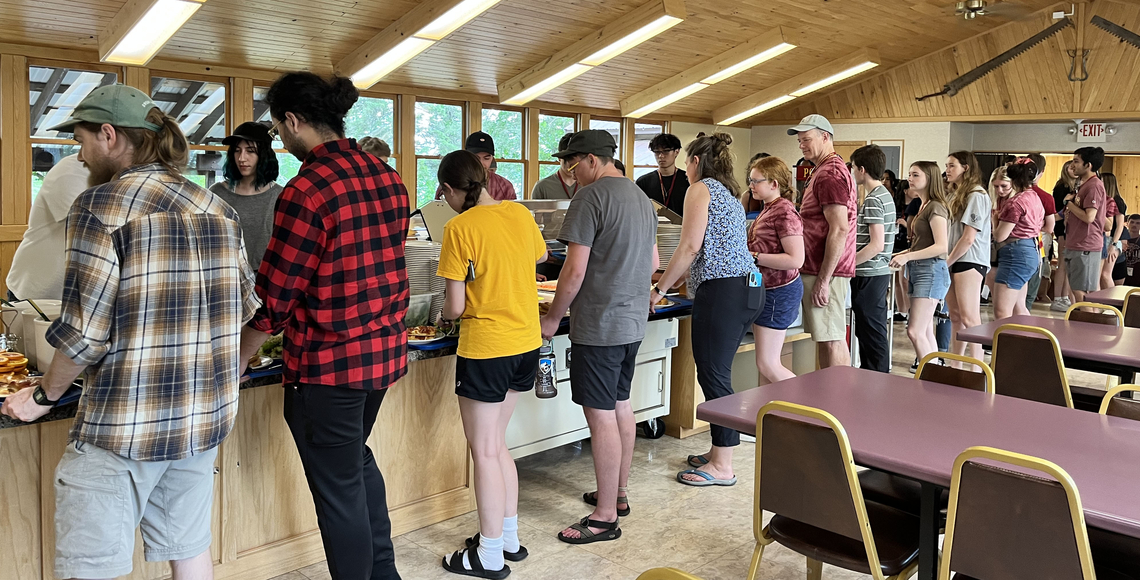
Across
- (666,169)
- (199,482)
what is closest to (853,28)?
(666,169)

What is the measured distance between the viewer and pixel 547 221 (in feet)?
15.2

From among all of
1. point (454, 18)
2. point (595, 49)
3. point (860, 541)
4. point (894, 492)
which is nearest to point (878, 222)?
point (894, 492)

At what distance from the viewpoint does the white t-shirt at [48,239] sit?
306 centimetres

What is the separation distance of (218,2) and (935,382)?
20.2 feet

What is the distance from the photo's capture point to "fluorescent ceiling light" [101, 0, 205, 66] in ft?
20.6

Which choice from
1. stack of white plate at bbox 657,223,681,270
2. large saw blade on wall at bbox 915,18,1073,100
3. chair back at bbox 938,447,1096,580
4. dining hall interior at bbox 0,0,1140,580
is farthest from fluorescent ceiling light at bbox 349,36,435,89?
large saw blade on wall at bbox 915,18,1073,100

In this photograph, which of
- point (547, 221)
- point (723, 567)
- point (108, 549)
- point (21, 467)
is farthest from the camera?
point (547, 221)

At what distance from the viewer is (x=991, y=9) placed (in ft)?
23.2

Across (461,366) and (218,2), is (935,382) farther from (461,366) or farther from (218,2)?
(218,2)

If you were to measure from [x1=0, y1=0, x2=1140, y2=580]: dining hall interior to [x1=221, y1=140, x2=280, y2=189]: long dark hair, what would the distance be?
0.56 ft

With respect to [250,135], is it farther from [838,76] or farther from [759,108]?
[759,108]

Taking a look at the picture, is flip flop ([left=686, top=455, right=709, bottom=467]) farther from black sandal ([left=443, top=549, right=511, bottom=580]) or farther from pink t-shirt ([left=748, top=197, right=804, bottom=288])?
black sandal ([left=443, top=549, right=511, bottom=580])

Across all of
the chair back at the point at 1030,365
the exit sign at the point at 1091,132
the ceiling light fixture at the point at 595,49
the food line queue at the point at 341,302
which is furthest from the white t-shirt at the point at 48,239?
the exit sign at the point at 1091,132

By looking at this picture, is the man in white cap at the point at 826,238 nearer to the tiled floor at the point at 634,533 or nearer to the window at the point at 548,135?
the tiled floor at the point at 634,533
